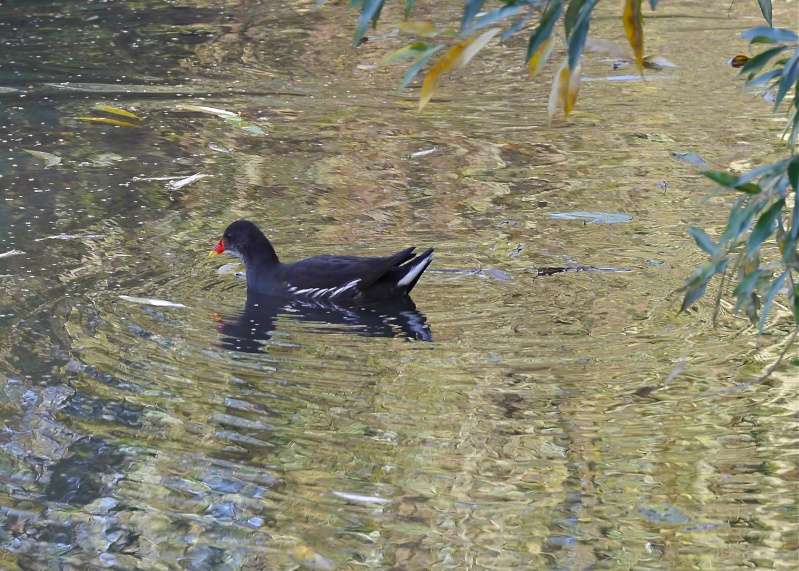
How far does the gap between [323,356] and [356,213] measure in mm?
2227

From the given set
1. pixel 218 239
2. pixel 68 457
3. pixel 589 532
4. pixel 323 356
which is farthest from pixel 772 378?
pixel 218 239

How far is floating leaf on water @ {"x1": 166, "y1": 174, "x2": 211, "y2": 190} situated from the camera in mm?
8195

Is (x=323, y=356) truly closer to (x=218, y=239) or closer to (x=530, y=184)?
(x=218, y=239)

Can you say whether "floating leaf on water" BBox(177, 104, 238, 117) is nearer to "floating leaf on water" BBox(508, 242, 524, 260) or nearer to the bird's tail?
"floating leaf on water" BBox(508, 242, 524, 260)

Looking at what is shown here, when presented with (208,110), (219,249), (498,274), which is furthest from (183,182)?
(498,274)

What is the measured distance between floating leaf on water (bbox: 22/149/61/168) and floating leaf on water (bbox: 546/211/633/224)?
352 cm

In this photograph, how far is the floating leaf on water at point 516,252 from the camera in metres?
6.89

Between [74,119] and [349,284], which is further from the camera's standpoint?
[74,119]

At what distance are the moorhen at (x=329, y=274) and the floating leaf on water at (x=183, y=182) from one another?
142 cm

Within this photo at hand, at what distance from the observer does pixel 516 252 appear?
22.8 ft

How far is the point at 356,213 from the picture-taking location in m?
7.78

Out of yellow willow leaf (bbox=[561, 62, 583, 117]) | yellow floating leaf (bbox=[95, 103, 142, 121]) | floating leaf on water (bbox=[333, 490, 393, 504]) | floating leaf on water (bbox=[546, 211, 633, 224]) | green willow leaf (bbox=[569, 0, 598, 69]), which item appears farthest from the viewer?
yellow floating leaf (bbox=[95, 103, 142, 121])

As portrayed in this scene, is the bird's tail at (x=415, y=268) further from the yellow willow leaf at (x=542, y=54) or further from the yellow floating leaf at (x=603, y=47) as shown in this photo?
the yellow willow leaf at (x=542, y=54)

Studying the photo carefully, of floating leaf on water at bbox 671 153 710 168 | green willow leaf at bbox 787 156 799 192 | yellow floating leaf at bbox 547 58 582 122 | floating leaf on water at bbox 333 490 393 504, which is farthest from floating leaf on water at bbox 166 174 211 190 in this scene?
green willow leaf at bbox 787 156 799 192
